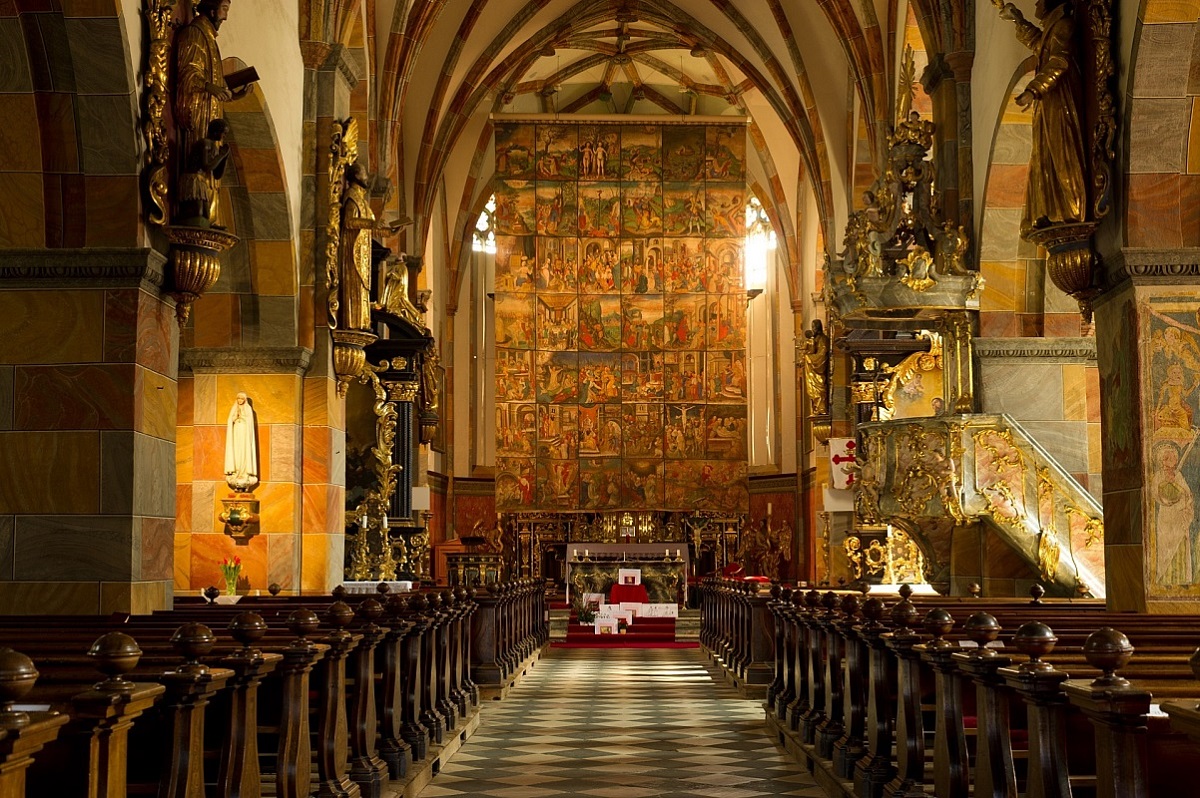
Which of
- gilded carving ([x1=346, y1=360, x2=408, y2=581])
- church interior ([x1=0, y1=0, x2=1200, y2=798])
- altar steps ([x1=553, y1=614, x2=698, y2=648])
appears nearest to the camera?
church interior ([x1=0, y1=0, x2=1200, y2=798])

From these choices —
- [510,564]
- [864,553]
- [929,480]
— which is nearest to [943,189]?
[929,480]

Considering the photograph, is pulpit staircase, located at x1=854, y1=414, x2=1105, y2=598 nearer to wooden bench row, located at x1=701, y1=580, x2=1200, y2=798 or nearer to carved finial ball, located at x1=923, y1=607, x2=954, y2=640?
wooden bench row, located at x1=701, y1=580, x2=1200, y2=798

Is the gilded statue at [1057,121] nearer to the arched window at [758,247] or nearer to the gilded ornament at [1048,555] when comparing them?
the gilded ornament at [1048,555]

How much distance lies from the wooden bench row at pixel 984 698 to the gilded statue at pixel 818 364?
13106 millimetres

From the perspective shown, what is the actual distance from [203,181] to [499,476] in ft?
62.5

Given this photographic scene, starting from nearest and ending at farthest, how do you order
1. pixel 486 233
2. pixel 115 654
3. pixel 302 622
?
pixel 115 654, pixel 302 622, pixel 486 233

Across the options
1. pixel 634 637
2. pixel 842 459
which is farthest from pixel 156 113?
pixel 634 637

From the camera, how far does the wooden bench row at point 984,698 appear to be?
3818mm

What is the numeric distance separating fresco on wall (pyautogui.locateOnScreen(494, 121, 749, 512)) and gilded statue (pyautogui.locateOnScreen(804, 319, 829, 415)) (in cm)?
452

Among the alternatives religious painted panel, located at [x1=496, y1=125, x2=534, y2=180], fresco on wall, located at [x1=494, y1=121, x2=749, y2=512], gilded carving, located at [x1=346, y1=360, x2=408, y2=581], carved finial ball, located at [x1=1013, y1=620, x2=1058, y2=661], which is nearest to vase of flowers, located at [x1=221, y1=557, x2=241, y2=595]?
gilded carving, located at [x1=346, y1=360, x2=408, y2=581]

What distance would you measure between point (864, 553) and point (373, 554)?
730 cm

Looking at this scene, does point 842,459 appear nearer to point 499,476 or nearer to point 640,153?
point 499,476

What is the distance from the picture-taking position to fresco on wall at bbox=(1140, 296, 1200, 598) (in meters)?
9.90

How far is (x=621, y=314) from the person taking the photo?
30.1 meters
